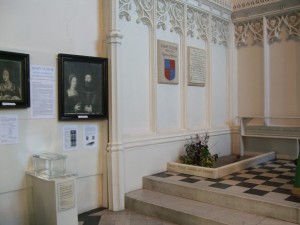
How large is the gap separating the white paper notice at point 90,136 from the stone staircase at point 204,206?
31.5 inches

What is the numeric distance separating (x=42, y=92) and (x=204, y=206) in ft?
7.20

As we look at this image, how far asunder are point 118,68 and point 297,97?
3.38 m

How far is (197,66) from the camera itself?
5.36m

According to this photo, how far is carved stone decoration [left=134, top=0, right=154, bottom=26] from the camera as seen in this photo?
4.40 m

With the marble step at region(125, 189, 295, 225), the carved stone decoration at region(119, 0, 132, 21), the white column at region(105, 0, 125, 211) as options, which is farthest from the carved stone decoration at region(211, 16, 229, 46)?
the marble step at region(125, 189, 295, 225)

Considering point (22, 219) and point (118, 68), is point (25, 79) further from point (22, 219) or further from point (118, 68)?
point (22, 219)

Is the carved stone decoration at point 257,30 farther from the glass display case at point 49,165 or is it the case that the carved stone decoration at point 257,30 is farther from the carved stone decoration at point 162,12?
the glass display case at point 49,165

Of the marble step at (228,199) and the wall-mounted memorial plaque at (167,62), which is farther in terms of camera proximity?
the wall-mounted memorial plaque at (167,62)

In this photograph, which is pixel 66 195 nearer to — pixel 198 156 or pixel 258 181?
pixel 198 156

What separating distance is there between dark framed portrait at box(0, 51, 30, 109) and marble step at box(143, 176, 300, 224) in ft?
6.42

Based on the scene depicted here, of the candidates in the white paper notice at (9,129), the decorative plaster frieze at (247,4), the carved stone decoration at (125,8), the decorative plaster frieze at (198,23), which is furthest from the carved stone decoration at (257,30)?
the white paper notice at (9,129)

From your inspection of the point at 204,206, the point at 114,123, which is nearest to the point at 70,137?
the point at 114,123

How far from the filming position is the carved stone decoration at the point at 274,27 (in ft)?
18.4

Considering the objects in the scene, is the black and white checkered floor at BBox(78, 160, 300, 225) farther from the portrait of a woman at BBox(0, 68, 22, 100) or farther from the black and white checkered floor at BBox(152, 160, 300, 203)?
the portrait of a woman at BBox(0, 68, 22, 100)
